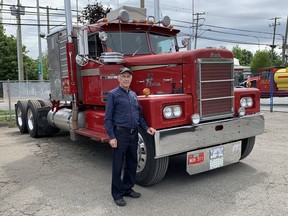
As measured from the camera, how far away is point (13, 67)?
122 feet

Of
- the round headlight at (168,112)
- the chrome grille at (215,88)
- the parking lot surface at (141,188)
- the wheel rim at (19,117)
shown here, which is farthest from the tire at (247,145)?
the wheel rim at (19,117)

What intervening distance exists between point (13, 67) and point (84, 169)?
3485 cm

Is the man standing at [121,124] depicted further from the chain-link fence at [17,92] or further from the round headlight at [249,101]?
the chain-link fence at [17,92]

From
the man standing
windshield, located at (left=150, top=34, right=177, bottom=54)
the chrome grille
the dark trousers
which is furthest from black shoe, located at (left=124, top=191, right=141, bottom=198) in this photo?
windshield, located at (left=150, top=34, right=177, bottom=54)

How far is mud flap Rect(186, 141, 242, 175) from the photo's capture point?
483cm

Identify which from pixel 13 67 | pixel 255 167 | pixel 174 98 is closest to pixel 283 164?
pixel 255 167

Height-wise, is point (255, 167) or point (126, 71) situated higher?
point (126, 71)

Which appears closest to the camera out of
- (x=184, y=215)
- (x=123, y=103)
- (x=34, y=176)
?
(x=184, y=215)

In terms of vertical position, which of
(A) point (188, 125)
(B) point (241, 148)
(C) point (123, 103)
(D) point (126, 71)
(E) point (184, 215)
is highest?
(D) point (126, 71)

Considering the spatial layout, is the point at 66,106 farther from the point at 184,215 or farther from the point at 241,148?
the point at 184,215

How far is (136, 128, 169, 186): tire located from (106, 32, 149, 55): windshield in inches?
81.3

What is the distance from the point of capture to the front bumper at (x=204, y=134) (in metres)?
4.48

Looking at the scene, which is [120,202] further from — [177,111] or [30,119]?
[30,119]

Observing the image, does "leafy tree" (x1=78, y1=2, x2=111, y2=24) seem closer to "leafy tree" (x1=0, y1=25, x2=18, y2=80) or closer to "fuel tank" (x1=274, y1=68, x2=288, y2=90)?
"fuel tank" (x1=274, y1=68, x2=288, y2=90)
